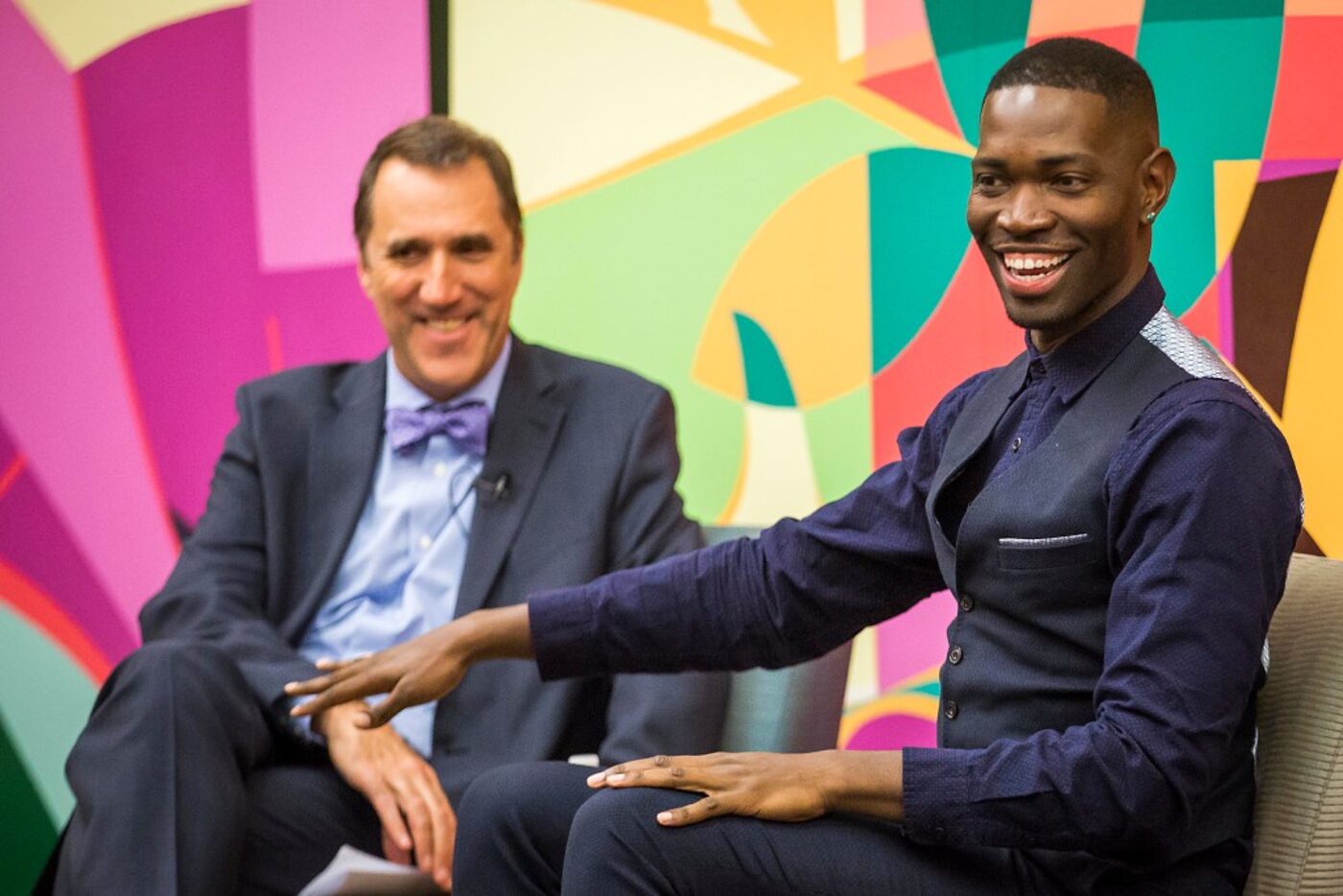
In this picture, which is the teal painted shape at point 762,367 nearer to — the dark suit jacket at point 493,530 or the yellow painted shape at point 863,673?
the dark suit jacket at point 493,530

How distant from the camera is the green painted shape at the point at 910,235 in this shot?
321 cm

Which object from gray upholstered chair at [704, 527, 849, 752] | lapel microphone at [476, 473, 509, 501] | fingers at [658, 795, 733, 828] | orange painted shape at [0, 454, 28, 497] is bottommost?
gray upholstered chair at [704, 527, 849, 752]

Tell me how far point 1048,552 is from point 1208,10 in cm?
149

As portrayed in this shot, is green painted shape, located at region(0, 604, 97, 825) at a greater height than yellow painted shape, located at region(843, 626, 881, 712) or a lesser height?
lesser

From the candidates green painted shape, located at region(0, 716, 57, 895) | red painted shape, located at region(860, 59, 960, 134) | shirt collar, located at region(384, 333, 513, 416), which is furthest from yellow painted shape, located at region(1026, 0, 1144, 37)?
green painted shape, located at region(0, 716, 57, 895)

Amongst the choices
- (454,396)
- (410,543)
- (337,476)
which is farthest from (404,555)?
(454,396)

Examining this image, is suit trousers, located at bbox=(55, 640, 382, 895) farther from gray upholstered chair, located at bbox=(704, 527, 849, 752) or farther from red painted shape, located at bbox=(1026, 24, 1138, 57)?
red painted shape, located at bbox=(1026, 24, 1138, 57)

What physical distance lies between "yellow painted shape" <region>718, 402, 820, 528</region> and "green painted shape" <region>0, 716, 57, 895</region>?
1784 mm

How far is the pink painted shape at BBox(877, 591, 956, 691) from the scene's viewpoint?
325cm

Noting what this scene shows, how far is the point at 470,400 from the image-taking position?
3105 mm

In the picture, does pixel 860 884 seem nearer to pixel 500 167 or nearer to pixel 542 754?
pixel 542 754

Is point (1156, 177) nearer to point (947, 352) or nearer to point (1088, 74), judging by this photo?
A: point (1088, 74)

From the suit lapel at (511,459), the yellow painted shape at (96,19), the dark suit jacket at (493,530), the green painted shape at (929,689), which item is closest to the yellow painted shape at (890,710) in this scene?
the green painted shape at (929,689)

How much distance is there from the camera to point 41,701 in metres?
3.99
